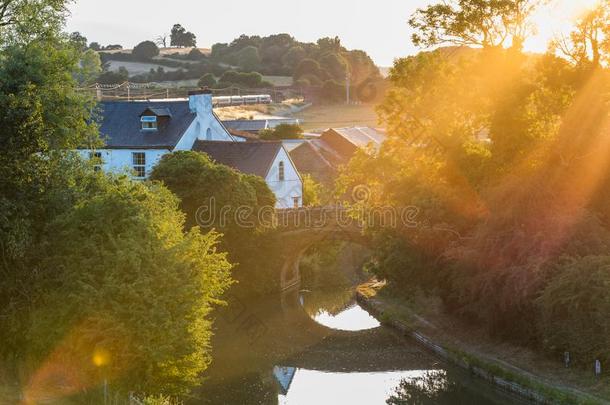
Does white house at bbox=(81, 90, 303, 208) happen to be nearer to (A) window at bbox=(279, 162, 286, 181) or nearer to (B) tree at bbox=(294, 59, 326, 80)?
(A) window at bbox=(279, 162, 286, 181)

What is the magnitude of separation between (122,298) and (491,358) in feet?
52.6

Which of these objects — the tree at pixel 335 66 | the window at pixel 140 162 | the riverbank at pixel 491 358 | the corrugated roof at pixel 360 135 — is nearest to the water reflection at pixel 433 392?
the riverbank at pixel 491 358

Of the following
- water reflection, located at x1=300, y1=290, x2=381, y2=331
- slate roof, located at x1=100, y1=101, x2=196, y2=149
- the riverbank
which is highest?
slate roof, located at x1=100, y1=101, x2=196, y2=149

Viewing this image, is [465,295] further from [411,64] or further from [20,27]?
[20,27]

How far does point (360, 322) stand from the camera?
4716cm

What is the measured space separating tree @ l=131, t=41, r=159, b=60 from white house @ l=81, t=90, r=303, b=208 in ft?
340

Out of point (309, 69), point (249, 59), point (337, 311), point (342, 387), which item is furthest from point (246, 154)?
point (249, 59)

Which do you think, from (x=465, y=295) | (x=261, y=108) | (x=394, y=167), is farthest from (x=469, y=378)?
(x=261, y=108)

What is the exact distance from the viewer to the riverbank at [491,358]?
29.8 m

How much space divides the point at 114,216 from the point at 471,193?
19185 mm

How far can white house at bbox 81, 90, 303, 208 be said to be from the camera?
186ft

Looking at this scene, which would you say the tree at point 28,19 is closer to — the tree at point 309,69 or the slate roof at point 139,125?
the slate roof at point 139,125

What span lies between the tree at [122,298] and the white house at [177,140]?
2909 cm

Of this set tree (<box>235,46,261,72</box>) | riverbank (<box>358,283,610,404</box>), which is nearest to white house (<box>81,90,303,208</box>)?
riverbank (<box>358,283,610,404</box>)
